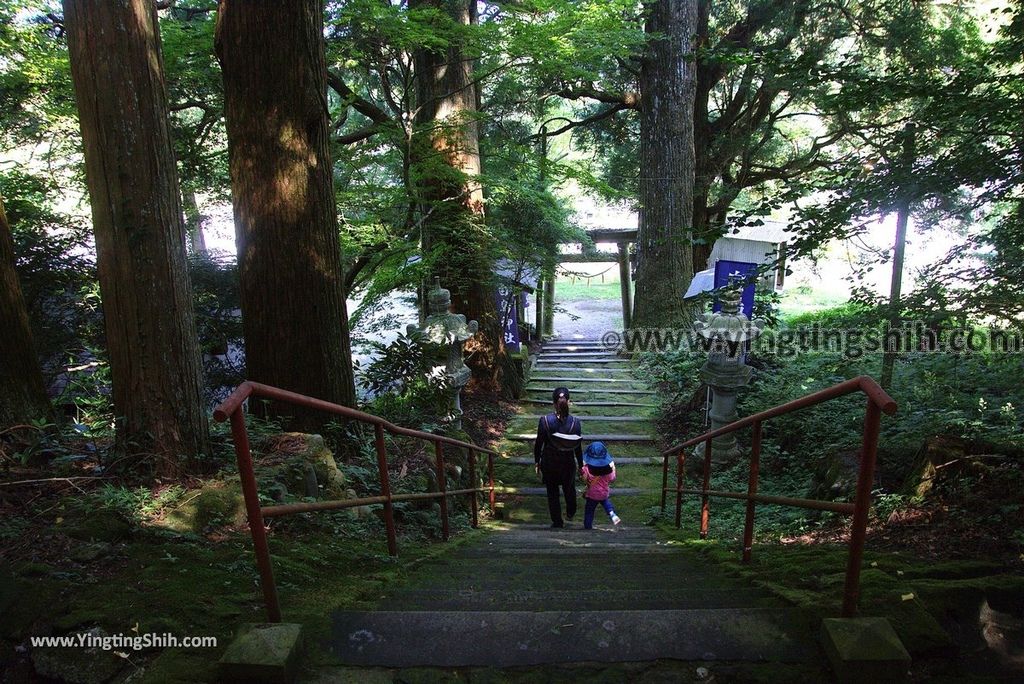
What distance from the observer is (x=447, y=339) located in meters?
7.69

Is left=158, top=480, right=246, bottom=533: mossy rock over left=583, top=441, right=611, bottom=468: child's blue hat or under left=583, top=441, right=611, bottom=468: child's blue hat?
over

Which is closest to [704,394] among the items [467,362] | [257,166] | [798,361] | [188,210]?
[798,361]

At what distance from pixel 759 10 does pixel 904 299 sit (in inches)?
413

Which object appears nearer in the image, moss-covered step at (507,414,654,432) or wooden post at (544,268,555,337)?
moss-covered step at (507,414,654,432)

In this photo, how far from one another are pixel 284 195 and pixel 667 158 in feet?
31.9

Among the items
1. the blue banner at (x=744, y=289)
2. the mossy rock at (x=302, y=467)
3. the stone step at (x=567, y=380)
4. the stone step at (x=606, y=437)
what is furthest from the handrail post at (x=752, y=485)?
the stone step at (x=567, y=380)

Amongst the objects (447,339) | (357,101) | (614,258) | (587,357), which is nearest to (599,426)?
(447,339)

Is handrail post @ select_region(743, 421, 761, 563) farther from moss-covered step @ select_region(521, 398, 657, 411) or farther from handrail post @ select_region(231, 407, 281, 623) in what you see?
moss-covered step @ select_region(521, 398, 657, 411)

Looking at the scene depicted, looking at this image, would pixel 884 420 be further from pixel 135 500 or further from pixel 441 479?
pixel 135 500

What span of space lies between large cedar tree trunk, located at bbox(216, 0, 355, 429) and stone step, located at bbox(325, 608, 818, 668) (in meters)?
3.16

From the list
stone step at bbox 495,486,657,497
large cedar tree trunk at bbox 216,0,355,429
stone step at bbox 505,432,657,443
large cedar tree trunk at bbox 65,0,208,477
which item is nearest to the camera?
large cedar tree trunk at bbox 65,0,208,477

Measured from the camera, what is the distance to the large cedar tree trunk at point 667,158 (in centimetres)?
1220

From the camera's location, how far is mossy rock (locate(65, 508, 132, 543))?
282 centimetres

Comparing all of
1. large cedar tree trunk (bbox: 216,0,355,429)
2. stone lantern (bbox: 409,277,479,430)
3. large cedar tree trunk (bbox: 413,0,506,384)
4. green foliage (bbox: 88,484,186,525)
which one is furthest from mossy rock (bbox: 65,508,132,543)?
large cedar tree trunk (bbox: 413,0,506,384)
